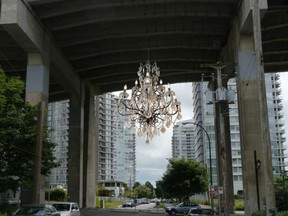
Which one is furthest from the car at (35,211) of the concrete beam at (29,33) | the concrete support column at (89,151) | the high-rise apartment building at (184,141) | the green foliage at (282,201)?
the high-rise apartment building at (184,141)

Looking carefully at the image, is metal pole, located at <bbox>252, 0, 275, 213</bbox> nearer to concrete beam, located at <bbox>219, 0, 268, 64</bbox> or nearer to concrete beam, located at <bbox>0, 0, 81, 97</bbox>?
concrete beam, located at <bbox>219, 0, 268, 64</bbox>

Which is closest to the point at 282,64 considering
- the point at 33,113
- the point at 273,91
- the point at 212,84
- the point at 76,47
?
the point at 212,84

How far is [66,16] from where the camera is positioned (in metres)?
41.2

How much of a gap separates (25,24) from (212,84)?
2750 cm

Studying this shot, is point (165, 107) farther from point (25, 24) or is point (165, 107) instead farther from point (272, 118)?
point (272, 118)

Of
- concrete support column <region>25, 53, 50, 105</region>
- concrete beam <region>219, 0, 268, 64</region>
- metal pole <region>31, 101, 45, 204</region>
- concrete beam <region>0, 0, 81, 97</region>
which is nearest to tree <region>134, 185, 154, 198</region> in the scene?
concrete beam <region>0, 0, 81, 97</region>

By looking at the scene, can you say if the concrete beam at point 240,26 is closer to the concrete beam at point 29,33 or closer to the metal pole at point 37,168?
the metal pole at point 37,168

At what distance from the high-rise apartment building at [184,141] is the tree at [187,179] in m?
90.8

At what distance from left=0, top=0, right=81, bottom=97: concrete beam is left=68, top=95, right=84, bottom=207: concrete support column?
884 cm

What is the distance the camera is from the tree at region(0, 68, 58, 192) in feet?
89.2

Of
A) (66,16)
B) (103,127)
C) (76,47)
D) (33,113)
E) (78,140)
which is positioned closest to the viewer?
(33,113)

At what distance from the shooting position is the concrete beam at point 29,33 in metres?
34.5

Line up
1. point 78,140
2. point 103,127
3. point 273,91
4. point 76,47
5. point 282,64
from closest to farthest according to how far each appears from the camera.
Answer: point 76,47 < point 282,64 < point 78,140 < point 273,91 < point 103,127

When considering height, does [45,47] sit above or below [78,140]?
above
